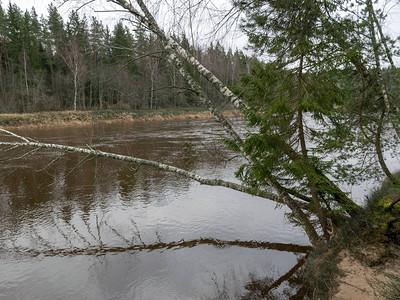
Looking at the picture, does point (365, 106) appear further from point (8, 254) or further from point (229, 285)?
point (8, 254)

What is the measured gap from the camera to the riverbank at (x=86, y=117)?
2885cm

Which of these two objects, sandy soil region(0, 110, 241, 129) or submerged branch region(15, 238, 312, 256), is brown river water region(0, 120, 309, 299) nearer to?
submerged branch region(15, 238, 312, 256)

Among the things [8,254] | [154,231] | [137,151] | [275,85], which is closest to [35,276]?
[8,254]

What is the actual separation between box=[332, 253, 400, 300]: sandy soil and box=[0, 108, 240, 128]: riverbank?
26246 mm

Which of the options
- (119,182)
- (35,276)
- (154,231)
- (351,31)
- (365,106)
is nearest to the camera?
(351,31)

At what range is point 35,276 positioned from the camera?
5.85m

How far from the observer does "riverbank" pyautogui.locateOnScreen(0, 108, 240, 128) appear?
1136 inches

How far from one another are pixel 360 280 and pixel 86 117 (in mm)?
32759

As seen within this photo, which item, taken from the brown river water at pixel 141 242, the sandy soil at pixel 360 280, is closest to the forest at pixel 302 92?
the sandy soil at pixel 360 280

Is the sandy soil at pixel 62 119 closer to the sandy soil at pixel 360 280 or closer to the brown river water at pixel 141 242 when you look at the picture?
the brown river water at pixel 141 242

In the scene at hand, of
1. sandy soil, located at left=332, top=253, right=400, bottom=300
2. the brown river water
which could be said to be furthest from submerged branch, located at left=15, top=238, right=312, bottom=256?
sandy soil, located at left=332, top=253, right=400, bottom=300

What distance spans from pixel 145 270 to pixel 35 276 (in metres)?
2.14

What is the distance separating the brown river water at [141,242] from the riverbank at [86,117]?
19.0 m

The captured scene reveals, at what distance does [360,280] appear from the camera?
426 cm
